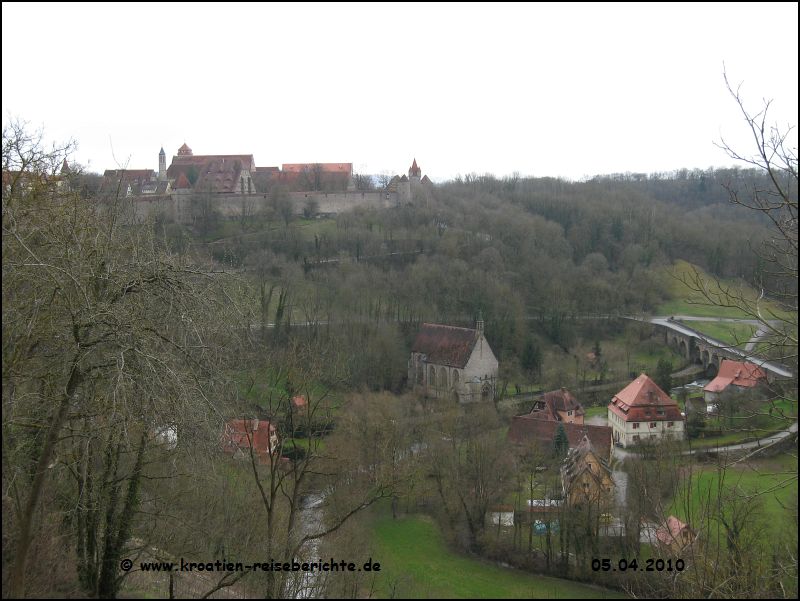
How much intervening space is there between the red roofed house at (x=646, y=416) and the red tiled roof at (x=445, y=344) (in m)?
6.66

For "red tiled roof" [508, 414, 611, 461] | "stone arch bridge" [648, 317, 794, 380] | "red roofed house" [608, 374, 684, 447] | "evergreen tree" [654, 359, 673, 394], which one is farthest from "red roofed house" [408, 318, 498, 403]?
"stone arch bridge" [648, 317, 794, 380]

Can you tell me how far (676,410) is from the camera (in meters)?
21.5

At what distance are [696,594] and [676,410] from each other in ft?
55.7

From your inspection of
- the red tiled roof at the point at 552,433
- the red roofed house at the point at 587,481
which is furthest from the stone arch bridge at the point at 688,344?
the red roofed house at the point at 587,481

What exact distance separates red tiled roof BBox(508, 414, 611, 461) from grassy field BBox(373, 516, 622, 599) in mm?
5236

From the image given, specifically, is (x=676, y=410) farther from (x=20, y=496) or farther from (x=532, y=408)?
(x=20, y=496)

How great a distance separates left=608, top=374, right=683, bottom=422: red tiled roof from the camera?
21.3 m

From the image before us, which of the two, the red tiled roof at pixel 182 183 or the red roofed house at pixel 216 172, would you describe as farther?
the red roofed house at pixel 216 172

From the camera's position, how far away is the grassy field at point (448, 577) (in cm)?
1168

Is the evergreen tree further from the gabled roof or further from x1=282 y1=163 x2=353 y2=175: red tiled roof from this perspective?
x1=282 y1=163 x2=353 y2=175: red tiled roof

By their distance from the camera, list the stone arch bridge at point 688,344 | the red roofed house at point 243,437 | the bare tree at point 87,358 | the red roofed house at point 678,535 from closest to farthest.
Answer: the bare tree at point 87,358, the red roofed house at point 678,535, the red roofed house at point 243,437, the stone arch bridge at point 688,344

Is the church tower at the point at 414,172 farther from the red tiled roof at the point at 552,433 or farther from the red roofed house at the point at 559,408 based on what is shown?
the red tiled roof at the point at 552,433

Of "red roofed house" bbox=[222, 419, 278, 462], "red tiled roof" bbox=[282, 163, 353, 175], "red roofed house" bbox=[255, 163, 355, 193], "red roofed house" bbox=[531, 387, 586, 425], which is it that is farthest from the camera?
"red tiled roof" bbox=[282, 163, 353, 175]

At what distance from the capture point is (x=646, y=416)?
21.3 meters
